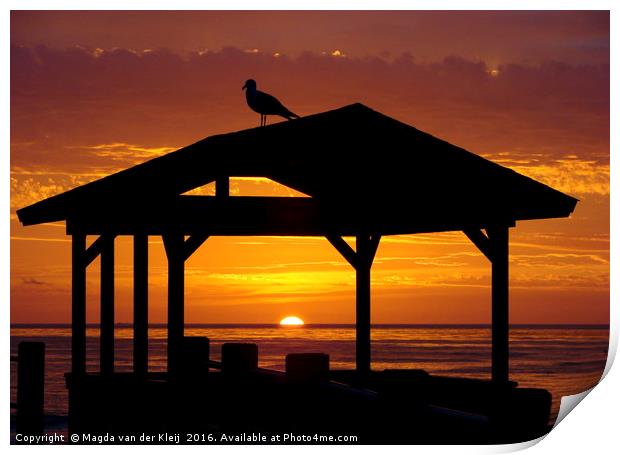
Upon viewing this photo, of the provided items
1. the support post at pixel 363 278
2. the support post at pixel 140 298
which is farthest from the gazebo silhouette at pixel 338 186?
the support post at pixel 363 278

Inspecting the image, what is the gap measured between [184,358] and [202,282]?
3858 centimetres

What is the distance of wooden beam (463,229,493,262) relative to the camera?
1159 cm

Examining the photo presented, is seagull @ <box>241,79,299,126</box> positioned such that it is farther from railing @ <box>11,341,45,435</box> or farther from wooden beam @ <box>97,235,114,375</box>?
railing @ <box>11,341,45,435</box>

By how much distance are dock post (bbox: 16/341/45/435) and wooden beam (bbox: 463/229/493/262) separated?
5564mm

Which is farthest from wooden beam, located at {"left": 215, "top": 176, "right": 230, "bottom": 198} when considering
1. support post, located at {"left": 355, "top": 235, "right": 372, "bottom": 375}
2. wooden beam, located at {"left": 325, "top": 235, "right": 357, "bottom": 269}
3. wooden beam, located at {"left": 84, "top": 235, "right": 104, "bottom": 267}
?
support post, located at {"left": 355, "top": 235, "right": 372, "bottom": 375}

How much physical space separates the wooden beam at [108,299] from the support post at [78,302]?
0.92 ft

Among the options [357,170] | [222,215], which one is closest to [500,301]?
[357,170]

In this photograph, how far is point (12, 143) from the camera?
1198 centimetres

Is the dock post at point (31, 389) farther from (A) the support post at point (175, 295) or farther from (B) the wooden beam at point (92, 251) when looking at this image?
(A) the support post at point (175, 295)

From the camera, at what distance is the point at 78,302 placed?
A: 13.4 metres

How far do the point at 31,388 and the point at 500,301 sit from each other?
5.95 metres

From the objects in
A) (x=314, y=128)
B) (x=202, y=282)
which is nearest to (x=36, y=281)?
(x=314, y=128)

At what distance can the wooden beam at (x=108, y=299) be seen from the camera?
13.5 metres
